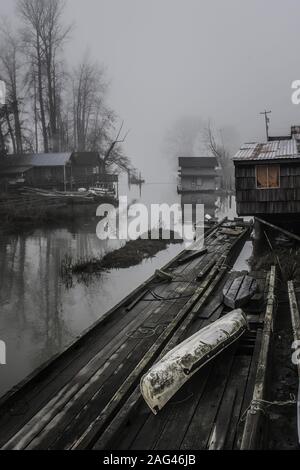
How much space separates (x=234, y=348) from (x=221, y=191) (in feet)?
207

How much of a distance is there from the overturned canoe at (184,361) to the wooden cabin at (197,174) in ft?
196

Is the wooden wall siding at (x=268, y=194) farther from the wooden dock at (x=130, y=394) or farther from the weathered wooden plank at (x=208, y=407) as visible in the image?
the weathered wooden plank at (x=208, y=407)

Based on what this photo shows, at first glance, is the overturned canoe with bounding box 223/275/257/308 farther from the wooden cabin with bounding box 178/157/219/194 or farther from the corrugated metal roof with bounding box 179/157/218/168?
the corrugated metal roof with bounding box 179/157/218/168

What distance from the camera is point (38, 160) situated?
47094 millimetres

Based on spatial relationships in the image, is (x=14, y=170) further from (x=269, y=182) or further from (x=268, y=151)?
(x=269, y=182)

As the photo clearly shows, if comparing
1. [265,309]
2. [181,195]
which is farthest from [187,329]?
[181,195]

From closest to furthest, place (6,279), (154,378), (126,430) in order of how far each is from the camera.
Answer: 1. (126,430)
2. (154,378)
3. (6,279)

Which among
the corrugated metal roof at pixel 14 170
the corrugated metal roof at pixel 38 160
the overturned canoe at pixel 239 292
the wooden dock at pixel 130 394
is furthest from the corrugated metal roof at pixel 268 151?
the corrugated metal roof at pixel 14 170

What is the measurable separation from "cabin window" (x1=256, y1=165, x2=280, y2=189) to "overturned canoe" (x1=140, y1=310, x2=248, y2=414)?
13186mm

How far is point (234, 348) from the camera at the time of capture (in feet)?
26.7

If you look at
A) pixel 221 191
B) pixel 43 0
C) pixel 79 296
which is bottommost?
pixel 79 296

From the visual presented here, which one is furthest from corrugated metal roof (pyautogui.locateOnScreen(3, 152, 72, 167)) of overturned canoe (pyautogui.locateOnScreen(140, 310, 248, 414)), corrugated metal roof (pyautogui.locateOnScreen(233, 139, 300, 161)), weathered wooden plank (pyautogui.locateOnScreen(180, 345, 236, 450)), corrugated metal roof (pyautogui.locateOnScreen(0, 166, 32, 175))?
weathered wooden plank (pyautogui.locateOnScreen(180, 345, 236, 450))

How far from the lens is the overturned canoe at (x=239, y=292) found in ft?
34.2

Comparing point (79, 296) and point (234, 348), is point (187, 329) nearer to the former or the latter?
point (234, 348)
